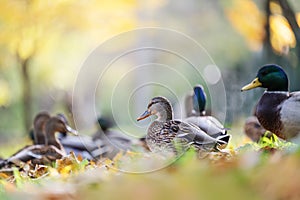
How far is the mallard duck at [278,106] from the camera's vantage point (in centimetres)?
137

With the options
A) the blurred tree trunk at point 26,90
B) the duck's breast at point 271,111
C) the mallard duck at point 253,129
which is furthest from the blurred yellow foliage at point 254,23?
the blurred tree trunk at point 26,90

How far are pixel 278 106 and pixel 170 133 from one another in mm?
391

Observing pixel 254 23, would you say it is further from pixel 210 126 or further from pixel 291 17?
pixel 210 126

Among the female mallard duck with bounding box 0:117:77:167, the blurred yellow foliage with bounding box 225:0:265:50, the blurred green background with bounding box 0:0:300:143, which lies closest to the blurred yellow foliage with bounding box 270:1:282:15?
the blurred green background with bounding box 0:0:300:143

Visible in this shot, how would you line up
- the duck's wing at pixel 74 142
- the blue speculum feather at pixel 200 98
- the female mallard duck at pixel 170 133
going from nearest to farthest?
the female mallard duck at pixel 170 133, the blue speculum feather at pixel 200 98, the duck's wing at pixel 74 142

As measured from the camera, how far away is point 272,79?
1.57m

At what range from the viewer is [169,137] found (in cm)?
117

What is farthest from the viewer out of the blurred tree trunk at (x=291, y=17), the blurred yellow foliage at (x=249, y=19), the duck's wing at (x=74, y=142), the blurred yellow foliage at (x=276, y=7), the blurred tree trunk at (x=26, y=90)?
the blurred tree trunk at (x=26, y=90)

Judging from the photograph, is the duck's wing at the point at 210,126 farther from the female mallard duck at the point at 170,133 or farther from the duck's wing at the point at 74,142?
the duck's wing at the point at 74,142

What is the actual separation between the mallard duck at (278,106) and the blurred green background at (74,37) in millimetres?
2603

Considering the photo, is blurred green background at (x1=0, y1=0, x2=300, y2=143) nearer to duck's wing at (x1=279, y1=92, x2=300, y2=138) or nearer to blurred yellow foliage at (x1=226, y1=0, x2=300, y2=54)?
blurred yellow foliage at (x1=226, y1=0, x2=300, y2=54)

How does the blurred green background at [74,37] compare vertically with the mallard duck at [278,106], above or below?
above

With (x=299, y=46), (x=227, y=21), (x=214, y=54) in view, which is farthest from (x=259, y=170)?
(x=227, y=21)

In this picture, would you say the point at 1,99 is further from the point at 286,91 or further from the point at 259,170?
the point at 259,170
